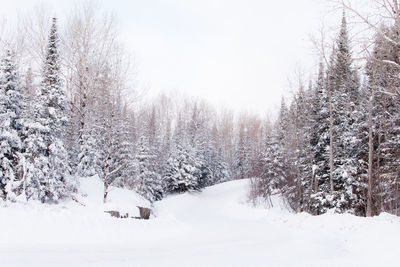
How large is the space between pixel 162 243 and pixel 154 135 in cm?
3114

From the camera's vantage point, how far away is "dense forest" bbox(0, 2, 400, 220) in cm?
1302

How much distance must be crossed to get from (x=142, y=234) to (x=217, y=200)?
24486 mm

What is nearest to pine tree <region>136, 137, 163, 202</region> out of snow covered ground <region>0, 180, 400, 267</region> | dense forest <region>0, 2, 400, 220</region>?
dense forest <region>0, 2, 400, 220</region>

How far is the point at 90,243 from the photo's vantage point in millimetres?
9367

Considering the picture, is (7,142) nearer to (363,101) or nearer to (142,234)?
(142,234)

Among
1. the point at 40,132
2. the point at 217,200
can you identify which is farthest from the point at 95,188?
the point at 217,200

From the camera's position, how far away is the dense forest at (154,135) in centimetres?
1302

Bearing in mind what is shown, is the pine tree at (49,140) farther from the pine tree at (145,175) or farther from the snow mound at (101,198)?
the pine tree at (145,175)

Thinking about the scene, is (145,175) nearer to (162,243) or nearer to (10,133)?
(10,133)

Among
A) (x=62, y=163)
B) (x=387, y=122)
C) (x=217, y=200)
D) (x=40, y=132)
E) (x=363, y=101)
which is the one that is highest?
(x=363, y=101)

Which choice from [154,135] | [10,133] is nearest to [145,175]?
[154,135]

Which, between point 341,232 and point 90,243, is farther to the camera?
point 341,232

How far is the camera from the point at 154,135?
134 ft

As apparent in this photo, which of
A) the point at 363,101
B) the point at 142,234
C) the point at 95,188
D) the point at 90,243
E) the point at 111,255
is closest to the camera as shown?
the point at 111,255
